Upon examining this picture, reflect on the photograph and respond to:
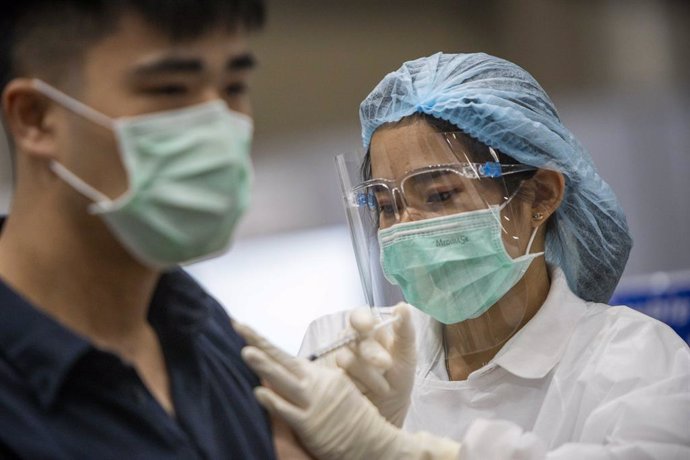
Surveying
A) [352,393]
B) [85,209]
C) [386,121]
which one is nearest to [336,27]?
[386,121]

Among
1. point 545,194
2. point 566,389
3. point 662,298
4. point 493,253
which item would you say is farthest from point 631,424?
point 662,298

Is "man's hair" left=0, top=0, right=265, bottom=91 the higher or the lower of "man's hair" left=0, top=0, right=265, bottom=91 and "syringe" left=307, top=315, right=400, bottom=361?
the higher

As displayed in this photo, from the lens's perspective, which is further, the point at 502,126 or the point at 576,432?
the point at 502,126

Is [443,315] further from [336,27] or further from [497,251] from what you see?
[336,27]

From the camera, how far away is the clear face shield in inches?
76.2

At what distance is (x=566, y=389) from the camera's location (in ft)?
6.20

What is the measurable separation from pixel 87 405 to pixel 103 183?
0.80ft

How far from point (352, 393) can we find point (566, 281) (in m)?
0.84

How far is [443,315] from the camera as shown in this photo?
1.98 metres

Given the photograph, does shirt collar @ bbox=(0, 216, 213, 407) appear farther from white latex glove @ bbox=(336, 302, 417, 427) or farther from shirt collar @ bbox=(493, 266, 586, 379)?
shirt collar @ bbox=(493, 266, 586, 379)

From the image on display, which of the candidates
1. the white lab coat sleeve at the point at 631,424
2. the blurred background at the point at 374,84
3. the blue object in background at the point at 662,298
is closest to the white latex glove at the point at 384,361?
the white lab coat sleeve at the point at 631,424

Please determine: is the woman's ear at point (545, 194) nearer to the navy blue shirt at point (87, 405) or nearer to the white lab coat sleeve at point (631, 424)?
the white lab coat sleeve at point (631, 424)

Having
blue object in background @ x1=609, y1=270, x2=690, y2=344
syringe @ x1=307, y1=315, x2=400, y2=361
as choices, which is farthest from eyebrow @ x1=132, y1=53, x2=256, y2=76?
blue object in background @ x1=609, y1=270, x2=690, y2=344

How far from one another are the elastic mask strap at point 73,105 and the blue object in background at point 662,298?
9.01 ft
